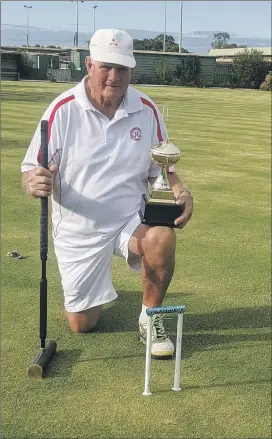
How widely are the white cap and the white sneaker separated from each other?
4.87 ft

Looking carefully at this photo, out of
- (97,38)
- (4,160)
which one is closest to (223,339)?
(97,38)

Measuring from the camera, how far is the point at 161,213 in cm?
373

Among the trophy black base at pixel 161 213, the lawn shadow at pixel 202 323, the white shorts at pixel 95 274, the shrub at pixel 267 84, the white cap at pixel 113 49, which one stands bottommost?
the lawn shadow at pixel 202 323

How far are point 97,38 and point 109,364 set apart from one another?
1.83 meters

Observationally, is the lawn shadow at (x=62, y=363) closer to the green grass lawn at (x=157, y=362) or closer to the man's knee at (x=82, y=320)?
the green grass lawn at (x=157, y=362)

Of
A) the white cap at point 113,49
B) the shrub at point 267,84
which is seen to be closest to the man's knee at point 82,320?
the white cap at point 113,49

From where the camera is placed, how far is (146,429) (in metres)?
2.93

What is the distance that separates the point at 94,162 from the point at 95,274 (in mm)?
687

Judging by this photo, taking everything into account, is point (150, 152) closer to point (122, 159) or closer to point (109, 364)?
point (122, 159)

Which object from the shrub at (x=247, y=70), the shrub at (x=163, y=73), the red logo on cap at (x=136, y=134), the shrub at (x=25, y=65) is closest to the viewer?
the red logo on cap at (x=136, y=134)

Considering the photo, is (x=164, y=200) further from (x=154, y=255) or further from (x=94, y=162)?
(x=94, y=162)

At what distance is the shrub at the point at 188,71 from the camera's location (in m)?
44.9

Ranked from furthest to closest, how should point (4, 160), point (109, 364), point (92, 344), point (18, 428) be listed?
point (4, 160) → point (92, 344) → point (109, 364) → point (18, 428)

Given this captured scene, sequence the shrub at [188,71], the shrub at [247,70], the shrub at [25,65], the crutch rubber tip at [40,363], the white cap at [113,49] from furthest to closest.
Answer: the shrub at [247,70]
the shrub at [188,71]
the shrub at [25,65]
the white cap at [113,49]
the crutch rubber tip at [40,363]
